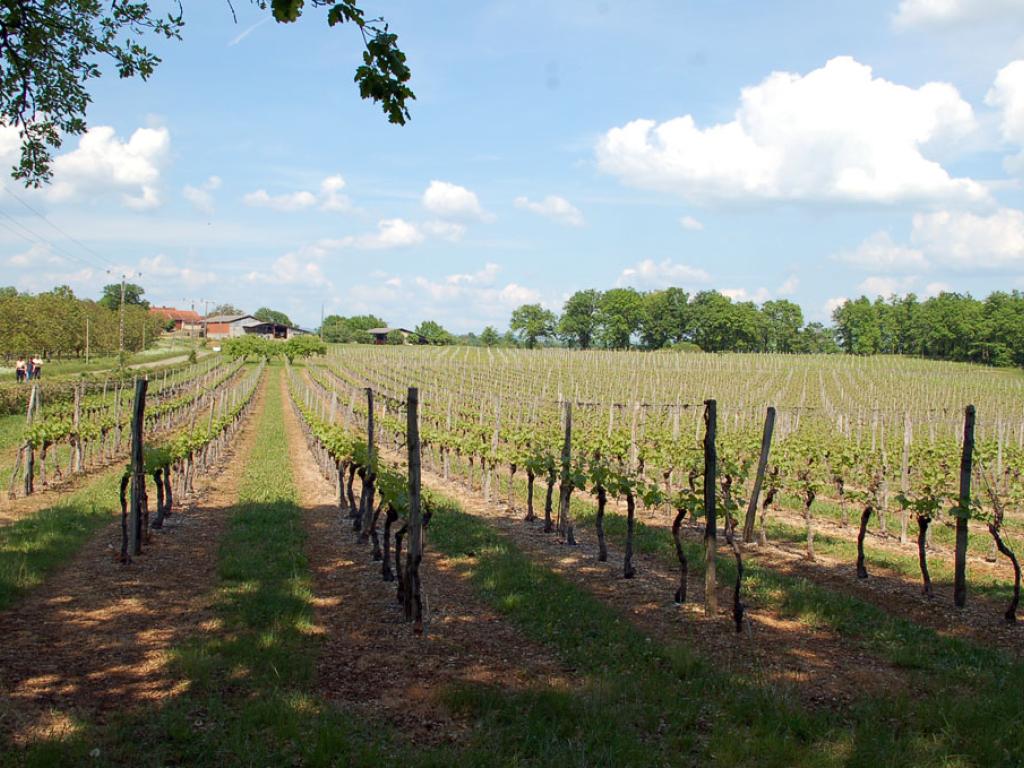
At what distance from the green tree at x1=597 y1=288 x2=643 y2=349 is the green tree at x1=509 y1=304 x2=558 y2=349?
10017mm

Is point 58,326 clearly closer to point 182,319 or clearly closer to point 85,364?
point 85,364

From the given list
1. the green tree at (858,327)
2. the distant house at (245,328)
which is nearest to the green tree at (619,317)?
the green tree at (858,327)

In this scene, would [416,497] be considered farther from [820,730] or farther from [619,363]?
[619,363]

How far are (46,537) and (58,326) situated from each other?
41.6 metres

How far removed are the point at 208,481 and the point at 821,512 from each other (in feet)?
42.1

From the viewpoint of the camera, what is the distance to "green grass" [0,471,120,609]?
24.4 feet

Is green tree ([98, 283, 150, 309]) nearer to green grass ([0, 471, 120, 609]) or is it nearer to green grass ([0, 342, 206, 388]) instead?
green grass ([0, 342, 206, 388])

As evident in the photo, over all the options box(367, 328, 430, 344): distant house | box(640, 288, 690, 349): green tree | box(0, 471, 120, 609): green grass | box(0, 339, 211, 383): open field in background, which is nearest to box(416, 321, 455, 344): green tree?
box(367, 328, 430, 344): distant house

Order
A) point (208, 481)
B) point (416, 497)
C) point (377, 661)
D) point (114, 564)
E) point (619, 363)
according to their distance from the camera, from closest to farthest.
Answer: point (377, 661)
point (416, 497)
point (114, 564)
point (208, 481)
point (619, 363)

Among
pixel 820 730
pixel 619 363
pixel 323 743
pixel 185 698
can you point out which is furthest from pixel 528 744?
pixel 619 363

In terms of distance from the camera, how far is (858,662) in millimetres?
5859

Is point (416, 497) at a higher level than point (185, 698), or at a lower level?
higher

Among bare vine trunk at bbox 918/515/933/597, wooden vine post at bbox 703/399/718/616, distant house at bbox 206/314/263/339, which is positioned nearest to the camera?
wooden vine post at bbox 703/399/718/616

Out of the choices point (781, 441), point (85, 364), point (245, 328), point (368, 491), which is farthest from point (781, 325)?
point (368, 491)
